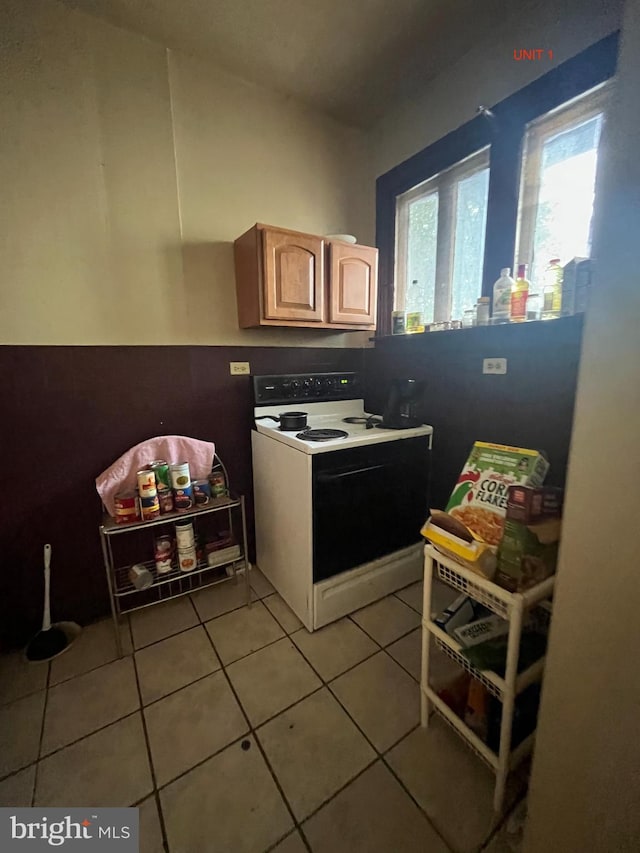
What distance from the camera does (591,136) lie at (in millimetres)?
1312

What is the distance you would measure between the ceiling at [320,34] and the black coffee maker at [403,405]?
4.95 ft

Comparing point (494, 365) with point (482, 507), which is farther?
point (494, 365)

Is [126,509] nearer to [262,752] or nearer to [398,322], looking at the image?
[262,752]

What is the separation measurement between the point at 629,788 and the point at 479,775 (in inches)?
26.6

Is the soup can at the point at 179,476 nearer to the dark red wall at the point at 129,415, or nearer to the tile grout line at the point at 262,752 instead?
the dark red wall at the point at 129,415

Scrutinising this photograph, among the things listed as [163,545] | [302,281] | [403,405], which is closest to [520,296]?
[403,405]

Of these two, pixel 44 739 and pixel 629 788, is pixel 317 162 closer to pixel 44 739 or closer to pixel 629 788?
pixel 629 788

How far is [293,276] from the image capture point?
167 centimetres

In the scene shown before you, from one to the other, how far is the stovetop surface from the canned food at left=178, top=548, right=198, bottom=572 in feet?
2.25

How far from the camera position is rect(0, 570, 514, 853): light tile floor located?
0.91 meters

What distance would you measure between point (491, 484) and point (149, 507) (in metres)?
1.35

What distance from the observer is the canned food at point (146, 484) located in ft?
4.70

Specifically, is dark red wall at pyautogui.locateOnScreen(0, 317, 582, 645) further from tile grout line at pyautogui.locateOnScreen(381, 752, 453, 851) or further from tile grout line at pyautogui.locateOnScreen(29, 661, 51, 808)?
tile grout line at pyautogui.locateOnScreen(381, 752, 453, 851)

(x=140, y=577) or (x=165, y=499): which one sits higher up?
(x=165, y=499)
